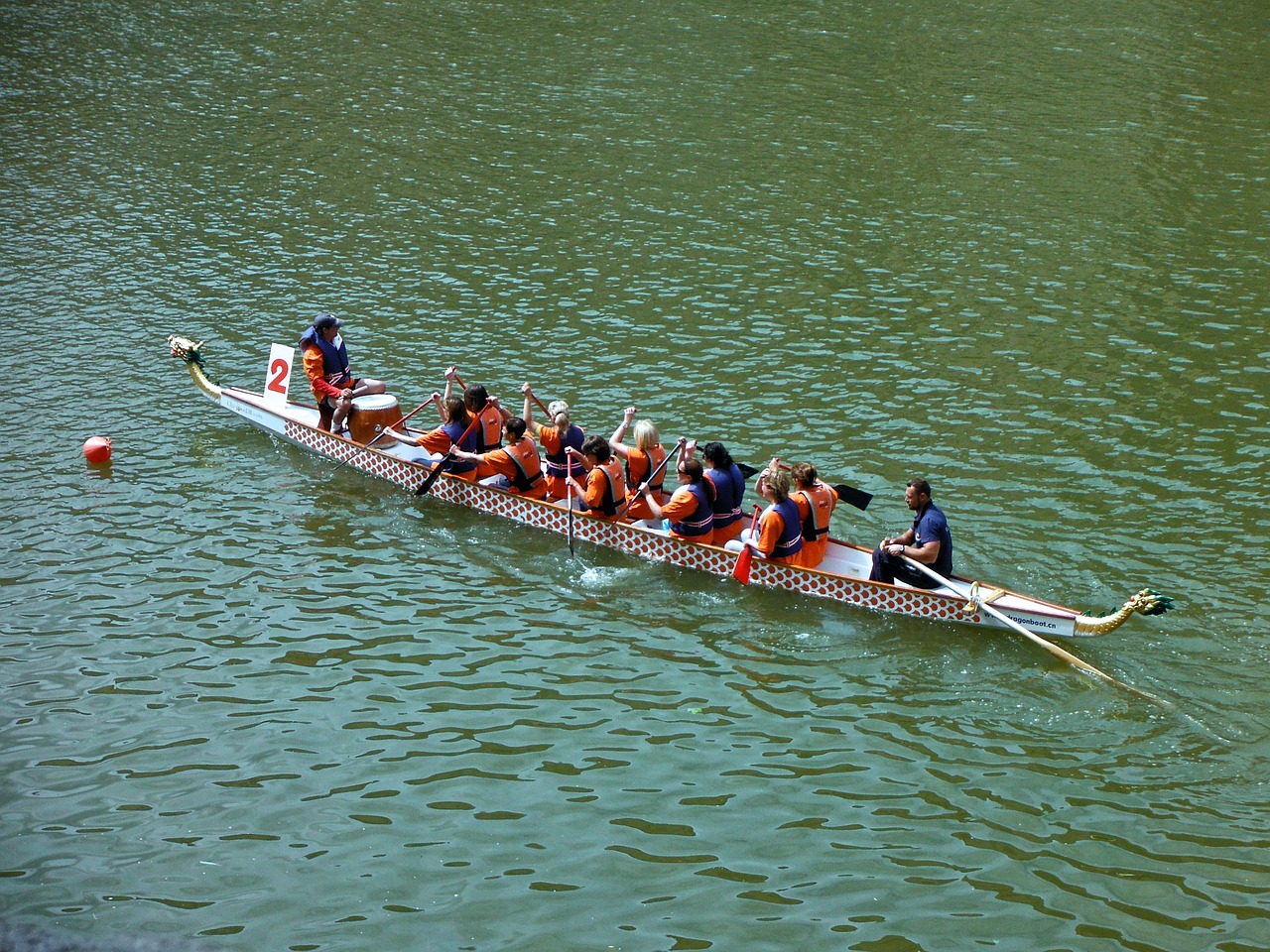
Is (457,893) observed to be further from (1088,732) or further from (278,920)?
(1088,732)

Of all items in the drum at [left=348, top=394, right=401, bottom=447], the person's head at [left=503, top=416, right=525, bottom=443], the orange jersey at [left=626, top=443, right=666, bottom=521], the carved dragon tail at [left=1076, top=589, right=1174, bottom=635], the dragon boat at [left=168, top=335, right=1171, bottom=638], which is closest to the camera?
the carved dragon tail at [left=1076, top=589, right=1174, bottom=635]

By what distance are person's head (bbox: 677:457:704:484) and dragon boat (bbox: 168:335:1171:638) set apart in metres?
0.86

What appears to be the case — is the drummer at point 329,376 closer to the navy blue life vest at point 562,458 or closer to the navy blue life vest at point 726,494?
the navy blue life vest at point 562,458

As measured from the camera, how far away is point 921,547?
15.5m

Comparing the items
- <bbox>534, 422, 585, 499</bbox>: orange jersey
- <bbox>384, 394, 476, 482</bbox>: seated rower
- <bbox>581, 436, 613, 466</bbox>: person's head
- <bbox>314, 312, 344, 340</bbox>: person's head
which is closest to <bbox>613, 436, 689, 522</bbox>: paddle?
<bbox>581, 436, 613, 466</bbox>: person's head

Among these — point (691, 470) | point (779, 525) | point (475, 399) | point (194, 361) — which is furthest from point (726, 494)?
point (194, 361)

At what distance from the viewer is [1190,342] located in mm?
22578

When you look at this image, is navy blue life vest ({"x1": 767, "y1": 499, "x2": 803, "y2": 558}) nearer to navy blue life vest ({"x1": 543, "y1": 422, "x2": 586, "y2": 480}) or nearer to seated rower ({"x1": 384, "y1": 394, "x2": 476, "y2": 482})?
navy blue life vest ({"x1": 543, "y1": 422, "x2": 586, "y2": 480})

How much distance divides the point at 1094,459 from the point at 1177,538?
2471 millimetres

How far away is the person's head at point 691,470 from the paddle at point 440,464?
385 cm

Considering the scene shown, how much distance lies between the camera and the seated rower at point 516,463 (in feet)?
60.4

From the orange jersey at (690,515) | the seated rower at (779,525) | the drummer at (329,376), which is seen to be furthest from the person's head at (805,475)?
the drummer at (329,376)

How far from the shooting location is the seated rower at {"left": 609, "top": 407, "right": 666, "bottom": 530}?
1770 cm

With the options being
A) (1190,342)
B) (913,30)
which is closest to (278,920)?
(1190,342)
